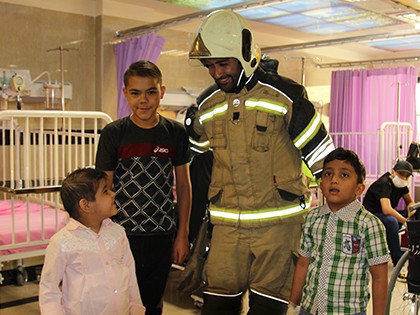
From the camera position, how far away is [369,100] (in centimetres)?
754

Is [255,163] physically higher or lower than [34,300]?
higher

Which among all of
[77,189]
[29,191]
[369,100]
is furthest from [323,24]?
[77,189]

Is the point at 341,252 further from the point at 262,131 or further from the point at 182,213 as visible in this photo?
the point at 182,213

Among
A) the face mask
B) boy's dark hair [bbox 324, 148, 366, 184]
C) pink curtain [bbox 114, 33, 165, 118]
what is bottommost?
the face mask

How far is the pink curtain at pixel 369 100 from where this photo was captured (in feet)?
23.6

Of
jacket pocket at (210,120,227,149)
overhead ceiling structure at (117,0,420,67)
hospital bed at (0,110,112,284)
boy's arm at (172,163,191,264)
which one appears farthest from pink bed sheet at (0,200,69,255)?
overhead ceiling structure at (117,0,420,67)

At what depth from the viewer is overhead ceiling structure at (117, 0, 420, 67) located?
16.5 feet

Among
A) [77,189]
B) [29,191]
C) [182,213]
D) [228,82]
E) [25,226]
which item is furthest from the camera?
[25,226]

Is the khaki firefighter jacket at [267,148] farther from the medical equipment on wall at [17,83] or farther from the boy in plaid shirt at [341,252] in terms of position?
the medical equipment on wall at [17,83]

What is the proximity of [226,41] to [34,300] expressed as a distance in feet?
9.54

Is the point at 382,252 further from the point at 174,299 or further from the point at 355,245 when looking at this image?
the point at 174,299

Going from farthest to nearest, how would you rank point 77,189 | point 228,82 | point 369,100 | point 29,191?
point 369,100, point 29,191, point 228,82, point 77,189

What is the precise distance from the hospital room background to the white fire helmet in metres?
1.49

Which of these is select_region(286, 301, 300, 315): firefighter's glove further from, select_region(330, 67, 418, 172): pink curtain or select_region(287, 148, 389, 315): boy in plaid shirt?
select_region(330, 67, 418, 172): pink curtain
